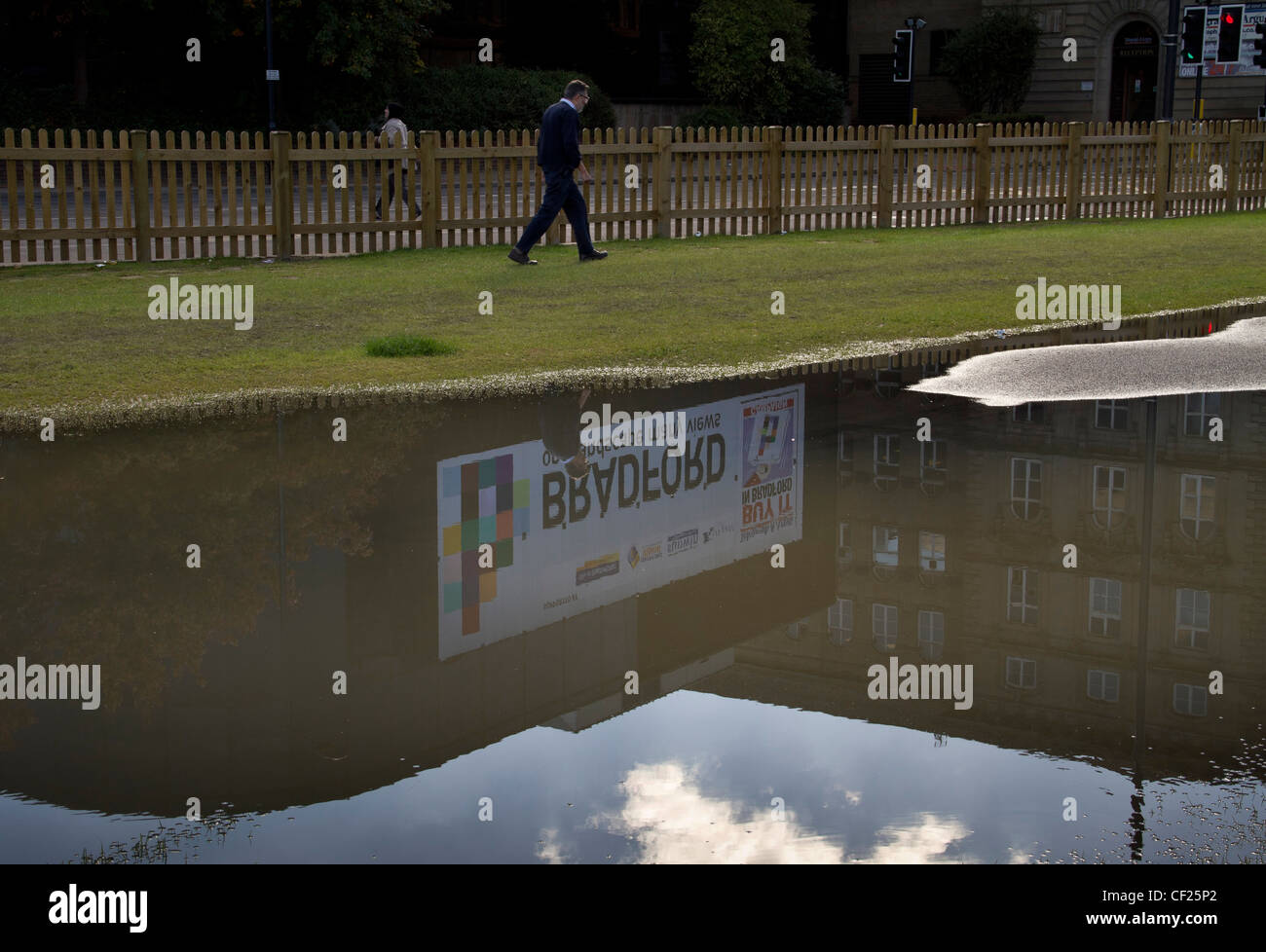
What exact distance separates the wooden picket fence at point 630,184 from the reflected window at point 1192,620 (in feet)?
44.4

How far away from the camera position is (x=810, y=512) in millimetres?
7383

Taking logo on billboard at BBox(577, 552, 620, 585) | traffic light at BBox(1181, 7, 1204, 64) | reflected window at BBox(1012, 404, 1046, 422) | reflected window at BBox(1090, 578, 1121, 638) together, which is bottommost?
reflected window at BBox(1090, 578, 1121, 638)

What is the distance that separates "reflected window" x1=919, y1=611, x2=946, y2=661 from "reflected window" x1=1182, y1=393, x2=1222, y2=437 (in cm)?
390

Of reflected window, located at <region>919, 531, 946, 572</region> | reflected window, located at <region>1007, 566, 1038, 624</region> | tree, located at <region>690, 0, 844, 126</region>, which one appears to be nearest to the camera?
reflected window, located at <region>1007, 566, 1038, 624</region>

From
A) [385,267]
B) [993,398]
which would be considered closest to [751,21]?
[385,267]

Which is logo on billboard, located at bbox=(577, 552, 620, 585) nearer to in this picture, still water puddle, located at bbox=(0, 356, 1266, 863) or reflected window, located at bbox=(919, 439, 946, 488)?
still water puddle, located at bbox=(0, 356, 1266, 863)

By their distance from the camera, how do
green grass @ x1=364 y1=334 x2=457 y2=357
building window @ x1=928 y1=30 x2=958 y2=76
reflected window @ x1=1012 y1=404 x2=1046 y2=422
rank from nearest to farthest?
reflected window @ x1=1012 y1=404 x2=1046 y2=422, green grass @ x1=364 y1=334 x2=457 y2=357, building window @ x1=928 y1=30 x2=958 y2=76

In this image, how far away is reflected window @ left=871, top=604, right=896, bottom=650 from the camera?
576 cm

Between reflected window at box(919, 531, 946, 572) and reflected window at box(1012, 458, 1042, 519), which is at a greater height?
reflected window at box(1012, 458, 1042, 519)

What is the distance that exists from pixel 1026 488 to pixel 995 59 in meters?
51.5

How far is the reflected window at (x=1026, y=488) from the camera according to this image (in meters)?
7.52

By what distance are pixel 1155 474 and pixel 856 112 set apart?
5726 cm

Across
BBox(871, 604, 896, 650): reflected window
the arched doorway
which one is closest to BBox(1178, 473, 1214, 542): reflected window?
BBox(871, 604, 896, 650): reflected window

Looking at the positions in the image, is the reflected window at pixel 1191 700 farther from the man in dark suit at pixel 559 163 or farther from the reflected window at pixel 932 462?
the man in dark suit at pixel 559 163
